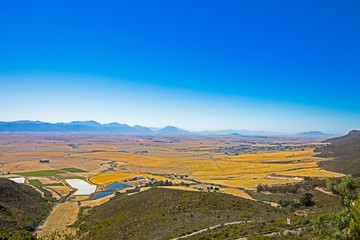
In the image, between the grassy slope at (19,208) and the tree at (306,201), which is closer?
the grassy slope at (19,208)

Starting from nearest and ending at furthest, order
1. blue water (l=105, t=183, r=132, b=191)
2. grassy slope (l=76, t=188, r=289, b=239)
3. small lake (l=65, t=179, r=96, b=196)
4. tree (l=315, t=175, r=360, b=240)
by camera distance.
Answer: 1. tree (l=315, t=175, r=360, b=240)
2. grassy slope (l=76, t=188, r=289, b=239)
3. small lake (l=65, t=179, r=96, b=196)
4. blue water (l=105, t=183, r=132, b=191)

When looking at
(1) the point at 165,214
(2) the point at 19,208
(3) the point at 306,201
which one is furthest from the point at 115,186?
(3) the point at 306,201

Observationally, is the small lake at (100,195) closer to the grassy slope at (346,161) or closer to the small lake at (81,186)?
the small lake at (81,186)

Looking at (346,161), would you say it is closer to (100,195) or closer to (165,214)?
(165,214)

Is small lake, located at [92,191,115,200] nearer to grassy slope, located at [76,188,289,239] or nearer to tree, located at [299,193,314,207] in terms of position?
grassy slope, located at [76,188,289,239]

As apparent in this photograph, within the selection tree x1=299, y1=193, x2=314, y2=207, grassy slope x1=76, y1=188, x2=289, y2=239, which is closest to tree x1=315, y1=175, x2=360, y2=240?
grassy slope x1=76, y1=188, x2=289, y2=239

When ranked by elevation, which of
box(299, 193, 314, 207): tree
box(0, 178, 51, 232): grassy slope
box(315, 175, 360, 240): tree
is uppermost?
box(315, 175, 360, 240): tree

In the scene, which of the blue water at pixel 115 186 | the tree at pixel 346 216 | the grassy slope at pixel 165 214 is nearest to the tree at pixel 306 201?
the grassy slope at pixel 165 214

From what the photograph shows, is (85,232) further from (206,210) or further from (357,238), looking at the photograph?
(357,238)
